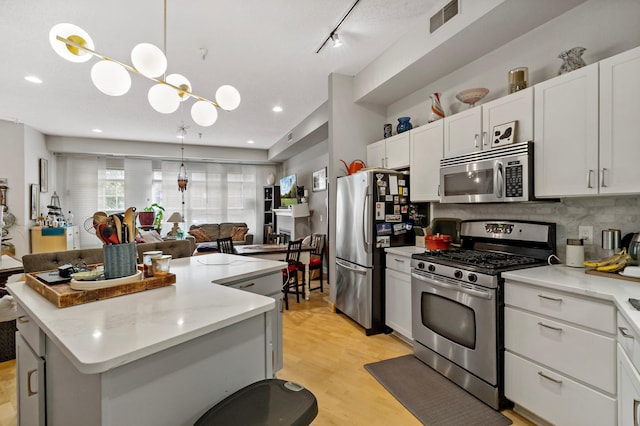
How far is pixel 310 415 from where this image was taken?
Result: 91 cm

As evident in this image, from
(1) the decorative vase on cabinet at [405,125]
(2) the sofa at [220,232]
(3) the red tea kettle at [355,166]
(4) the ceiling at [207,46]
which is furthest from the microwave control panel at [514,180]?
(2) the sofa at [220,232]

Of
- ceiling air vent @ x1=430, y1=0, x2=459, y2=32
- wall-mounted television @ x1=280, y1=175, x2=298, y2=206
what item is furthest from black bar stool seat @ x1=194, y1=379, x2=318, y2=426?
wall-mounted television @ x1=280, y1=175, x2=298, y2=206

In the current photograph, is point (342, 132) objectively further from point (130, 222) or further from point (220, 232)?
point (220, 232)

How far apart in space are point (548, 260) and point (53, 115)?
7.08 metres

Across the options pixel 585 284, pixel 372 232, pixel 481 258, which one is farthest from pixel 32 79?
pixel 585 284

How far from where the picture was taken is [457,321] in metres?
2.18

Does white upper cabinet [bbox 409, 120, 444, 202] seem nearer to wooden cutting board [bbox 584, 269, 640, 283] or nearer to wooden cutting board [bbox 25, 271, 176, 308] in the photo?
wooden cutting board [bbox 584, 269, 640, 283]

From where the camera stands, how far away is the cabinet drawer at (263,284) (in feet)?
5.99

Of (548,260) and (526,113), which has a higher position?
(526,113)

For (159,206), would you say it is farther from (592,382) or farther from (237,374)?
(592,382)

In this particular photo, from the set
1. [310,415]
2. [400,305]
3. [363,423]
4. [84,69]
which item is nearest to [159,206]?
[84,69]

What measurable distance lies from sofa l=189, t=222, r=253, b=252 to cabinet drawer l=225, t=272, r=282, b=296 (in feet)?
18.6

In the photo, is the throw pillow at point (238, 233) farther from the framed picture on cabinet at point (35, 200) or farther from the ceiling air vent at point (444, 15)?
the ceiling air vent at point (444, 15)

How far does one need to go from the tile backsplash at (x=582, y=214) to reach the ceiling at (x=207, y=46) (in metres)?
1.79
